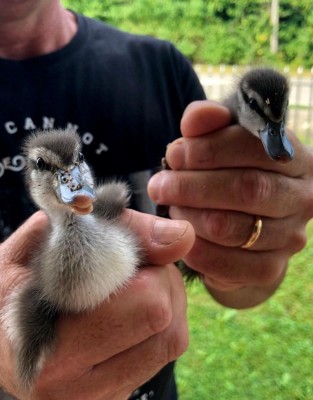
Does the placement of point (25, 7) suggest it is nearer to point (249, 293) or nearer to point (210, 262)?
point (210, 262)

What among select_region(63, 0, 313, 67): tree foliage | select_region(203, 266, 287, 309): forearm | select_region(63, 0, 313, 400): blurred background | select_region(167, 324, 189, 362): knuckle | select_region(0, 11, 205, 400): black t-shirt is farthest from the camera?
select_region(63, 0, 313, 67): tree foliage

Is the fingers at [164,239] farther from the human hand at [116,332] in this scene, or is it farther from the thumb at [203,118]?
the thumb at [203,118]

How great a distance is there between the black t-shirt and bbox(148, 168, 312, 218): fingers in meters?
0.24

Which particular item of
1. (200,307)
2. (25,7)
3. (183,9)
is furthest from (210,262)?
(183,9)

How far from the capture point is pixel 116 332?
723 mm

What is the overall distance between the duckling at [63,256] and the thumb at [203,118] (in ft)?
0.70

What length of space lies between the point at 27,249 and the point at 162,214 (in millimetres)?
492

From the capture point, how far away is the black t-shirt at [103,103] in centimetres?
109

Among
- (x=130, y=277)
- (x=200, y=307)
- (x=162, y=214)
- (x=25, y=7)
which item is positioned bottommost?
(x=200, y=307)

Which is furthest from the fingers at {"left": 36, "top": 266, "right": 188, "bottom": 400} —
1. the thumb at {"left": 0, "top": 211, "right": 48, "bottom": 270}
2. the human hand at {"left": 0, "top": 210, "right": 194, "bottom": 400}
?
the thumb at {"left": 0, "top": 211, "right": 48, "bottom": 270}

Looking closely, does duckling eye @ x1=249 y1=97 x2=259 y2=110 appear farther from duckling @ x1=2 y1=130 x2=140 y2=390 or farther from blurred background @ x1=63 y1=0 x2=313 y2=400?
duckling @ x1=2 y1=130 x2=140 y2=390

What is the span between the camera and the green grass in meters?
2.07

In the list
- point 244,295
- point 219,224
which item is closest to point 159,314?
point 219,224

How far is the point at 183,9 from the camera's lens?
711cm
